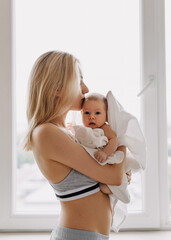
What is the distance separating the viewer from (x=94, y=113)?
1.17 meters

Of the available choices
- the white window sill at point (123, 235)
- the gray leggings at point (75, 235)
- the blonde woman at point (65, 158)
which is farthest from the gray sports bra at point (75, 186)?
the white window sill at point (123, 235)

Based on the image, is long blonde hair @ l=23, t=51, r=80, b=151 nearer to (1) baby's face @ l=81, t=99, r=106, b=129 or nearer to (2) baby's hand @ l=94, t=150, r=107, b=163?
(1) baby's face @ l=81, t=99, r=106, b=129

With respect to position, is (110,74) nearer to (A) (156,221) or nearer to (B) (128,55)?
(B) (128,55)

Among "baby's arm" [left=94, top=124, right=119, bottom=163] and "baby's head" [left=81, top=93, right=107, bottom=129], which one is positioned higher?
"baby's head" [left=81, top=93, right=107, bottom=129]

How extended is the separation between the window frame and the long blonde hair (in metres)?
0.56

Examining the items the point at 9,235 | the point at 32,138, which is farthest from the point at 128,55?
the point at 9,235

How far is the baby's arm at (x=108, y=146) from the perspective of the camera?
1077mm

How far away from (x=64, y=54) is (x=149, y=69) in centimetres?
68

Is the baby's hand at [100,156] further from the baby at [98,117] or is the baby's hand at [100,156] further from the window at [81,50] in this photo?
the window at [81,50]

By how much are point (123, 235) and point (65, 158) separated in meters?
0.74

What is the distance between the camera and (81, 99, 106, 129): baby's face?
1163mm

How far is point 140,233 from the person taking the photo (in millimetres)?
1600

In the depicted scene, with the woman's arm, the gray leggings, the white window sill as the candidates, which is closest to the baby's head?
the woman's arm

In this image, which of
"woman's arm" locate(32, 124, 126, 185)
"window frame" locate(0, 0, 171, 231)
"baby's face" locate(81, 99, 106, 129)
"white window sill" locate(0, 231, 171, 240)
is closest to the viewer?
"woman's arm" locate(32, 124, 126, 185)
